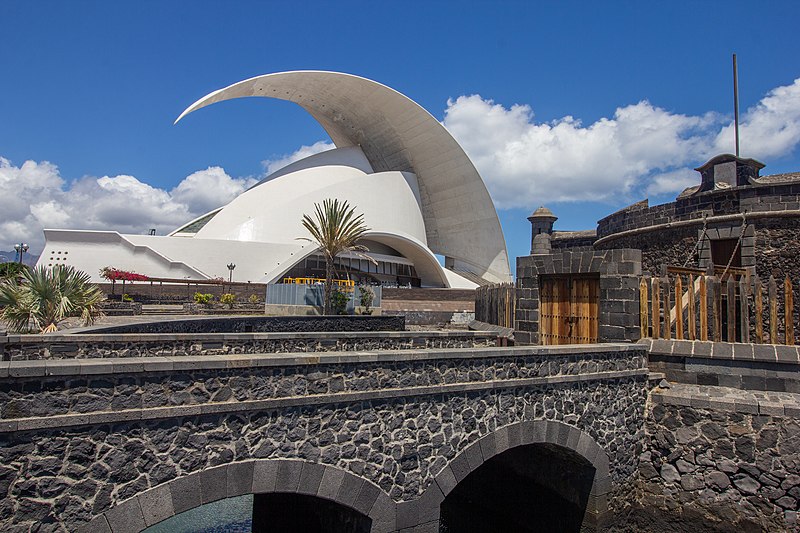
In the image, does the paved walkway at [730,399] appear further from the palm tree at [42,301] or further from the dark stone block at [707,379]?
A: the palm tree at [42,301]

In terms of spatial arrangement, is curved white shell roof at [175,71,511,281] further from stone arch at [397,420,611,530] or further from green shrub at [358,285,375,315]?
stone arch at [397,420,611,530]

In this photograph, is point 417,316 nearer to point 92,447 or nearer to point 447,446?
point 447,446

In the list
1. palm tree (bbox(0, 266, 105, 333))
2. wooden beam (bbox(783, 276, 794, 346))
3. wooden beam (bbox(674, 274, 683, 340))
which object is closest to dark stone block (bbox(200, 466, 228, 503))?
palm tree (bbox(0, 266, 105, 333))

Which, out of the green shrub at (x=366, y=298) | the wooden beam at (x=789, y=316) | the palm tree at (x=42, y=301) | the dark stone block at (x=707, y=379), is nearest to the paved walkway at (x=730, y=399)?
the dark stone block at (x=707, y=379)

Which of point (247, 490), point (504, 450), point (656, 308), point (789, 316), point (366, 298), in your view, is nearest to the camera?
point (247, 490)

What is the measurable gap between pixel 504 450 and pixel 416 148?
44.2 m

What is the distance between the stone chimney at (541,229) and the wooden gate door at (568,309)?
1793cm

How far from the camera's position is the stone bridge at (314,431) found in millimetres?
4812

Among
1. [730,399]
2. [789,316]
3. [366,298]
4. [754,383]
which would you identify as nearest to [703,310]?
[789,316]

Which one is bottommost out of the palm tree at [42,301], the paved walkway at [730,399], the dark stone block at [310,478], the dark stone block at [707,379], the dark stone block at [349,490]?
the dark stone block at [349,490]

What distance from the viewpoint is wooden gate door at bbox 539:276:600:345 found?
10.8 m

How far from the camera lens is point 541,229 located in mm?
29844

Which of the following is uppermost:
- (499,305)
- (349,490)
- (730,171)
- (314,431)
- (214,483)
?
(730,171)

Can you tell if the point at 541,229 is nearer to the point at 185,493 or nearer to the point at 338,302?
the point at 338,302
